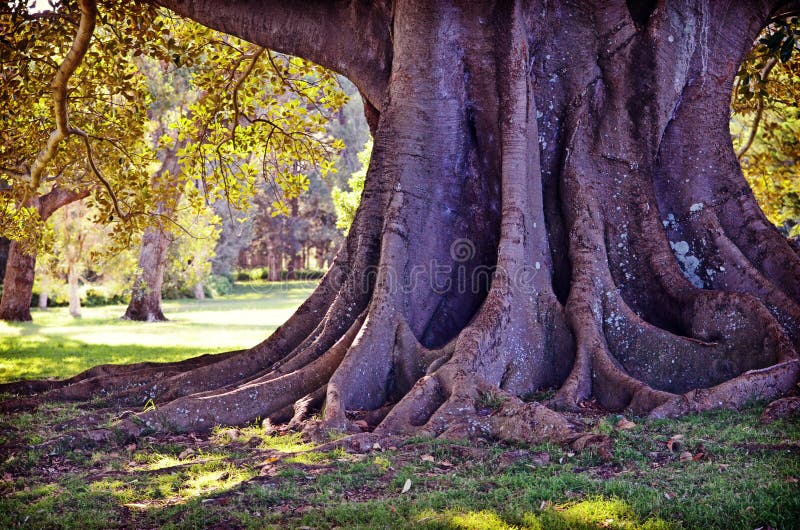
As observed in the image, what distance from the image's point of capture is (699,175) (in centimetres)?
838

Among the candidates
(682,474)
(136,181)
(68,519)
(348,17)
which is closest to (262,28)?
(348,17)

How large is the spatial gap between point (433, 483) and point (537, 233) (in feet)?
12.3

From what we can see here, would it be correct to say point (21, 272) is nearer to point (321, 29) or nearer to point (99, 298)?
point (321, 29)

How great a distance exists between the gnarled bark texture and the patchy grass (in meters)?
0.99

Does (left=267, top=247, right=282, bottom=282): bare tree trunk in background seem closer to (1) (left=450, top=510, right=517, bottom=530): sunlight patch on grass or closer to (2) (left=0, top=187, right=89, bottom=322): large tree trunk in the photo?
(2) (left=0, top=187, right=89, bottom=322): large tree trunk

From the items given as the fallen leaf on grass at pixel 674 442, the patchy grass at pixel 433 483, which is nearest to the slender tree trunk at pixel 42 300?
the patchy grass at pixel 433 483

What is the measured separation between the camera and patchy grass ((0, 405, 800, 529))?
4.20m

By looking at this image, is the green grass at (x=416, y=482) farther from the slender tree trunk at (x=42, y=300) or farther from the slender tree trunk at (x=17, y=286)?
the slender tree trunk at (x=42, y=300)

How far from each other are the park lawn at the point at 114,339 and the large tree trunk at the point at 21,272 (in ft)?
2.52

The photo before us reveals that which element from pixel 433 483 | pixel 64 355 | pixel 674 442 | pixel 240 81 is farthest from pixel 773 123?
pixel 64 355

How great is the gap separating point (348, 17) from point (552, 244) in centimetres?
395

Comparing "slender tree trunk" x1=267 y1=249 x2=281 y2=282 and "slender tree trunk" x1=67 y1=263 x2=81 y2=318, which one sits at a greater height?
"slender tree trunk" x1=267 y1=249 x2=281 y2=282

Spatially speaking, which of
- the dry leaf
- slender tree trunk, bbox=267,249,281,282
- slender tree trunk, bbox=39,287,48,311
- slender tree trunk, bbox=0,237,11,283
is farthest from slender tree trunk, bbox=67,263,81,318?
slender tree trunk, bbox=267,249,281,282

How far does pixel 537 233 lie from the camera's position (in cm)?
792
